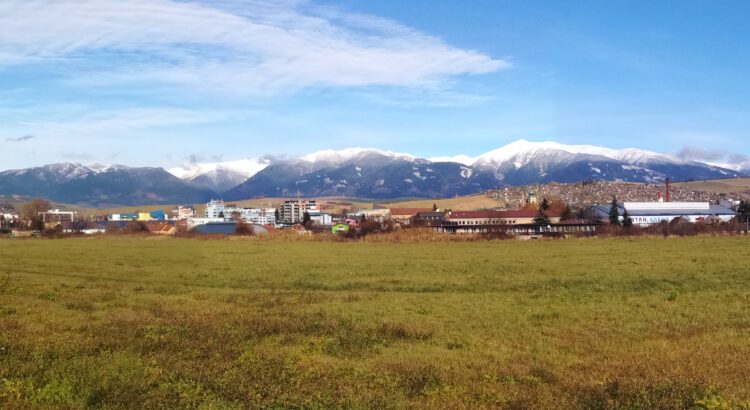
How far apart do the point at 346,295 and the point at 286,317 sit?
6.88 meters

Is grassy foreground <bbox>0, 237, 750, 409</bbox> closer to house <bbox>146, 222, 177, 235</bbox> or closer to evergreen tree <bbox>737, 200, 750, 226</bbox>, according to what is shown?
house <bbox>146, 222, 177, 235</bbox>

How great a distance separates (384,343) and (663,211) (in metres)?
186

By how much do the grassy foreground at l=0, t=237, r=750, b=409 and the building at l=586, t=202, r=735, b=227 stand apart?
14609 cm

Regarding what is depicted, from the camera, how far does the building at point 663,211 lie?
17025cm

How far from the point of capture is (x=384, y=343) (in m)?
15.7

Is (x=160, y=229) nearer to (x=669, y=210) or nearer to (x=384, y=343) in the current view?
(x=669, y=210)

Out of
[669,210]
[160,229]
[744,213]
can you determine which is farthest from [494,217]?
[160,229]

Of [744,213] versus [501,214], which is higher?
[501,214]

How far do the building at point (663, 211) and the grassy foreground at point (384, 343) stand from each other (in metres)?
146

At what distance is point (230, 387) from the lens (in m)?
11.3

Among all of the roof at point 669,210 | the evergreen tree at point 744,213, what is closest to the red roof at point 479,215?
the roof at point 669,210

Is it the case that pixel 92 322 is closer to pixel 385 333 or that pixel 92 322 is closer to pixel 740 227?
pixel 385 333

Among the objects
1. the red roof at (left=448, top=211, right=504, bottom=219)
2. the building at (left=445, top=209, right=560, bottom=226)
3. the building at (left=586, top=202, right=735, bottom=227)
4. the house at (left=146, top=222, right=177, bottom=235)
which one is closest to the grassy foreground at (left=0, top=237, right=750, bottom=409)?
the house at (left=146, top=222, right=177, bottom=235)

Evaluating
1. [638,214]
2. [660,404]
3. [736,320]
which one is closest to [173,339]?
[660,404]
